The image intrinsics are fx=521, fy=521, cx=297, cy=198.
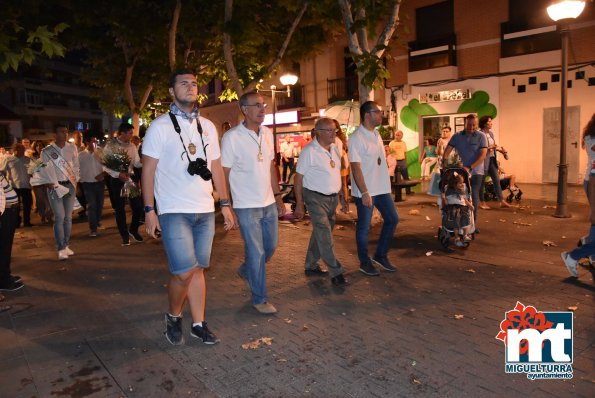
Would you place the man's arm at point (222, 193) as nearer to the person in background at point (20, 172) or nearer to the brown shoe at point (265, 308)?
the brown shoe at point (265, 308)

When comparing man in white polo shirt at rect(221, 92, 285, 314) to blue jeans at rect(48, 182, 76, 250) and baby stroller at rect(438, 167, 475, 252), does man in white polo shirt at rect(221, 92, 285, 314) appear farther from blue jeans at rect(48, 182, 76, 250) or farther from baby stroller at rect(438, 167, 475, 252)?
blue jeans at rect(48, 182, 76, 250)

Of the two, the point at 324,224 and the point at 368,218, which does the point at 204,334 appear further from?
the point at 368,218

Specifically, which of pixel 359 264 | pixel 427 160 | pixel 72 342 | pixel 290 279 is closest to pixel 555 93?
pixel 427 160

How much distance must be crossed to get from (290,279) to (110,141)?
14.7ft

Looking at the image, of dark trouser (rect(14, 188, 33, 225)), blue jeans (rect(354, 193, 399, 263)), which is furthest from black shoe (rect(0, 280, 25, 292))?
dark trouser (rect(14, 188, 33, 225))

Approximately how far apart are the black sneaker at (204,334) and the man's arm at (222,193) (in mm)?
871

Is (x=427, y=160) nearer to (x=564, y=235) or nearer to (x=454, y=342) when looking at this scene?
(x=564, y=235)

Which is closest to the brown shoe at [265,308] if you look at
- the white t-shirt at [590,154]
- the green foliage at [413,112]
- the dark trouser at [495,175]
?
the white t-shirt at [590,154]

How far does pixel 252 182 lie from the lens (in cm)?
497

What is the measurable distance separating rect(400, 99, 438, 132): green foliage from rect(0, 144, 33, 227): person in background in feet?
44.5

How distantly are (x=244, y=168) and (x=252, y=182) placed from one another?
16 cm

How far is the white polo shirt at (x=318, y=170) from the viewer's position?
600 centimetres

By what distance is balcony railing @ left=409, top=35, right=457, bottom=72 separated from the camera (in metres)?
18.5

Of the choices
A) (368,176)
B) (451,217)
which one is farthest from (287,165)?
(368,176)
